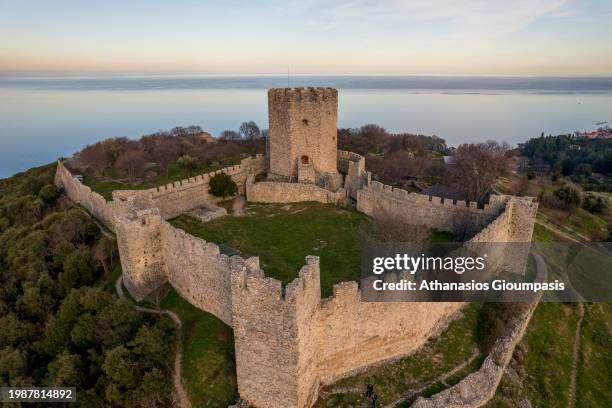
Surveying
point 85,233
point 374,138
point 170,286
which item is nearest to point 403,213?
point 170,286

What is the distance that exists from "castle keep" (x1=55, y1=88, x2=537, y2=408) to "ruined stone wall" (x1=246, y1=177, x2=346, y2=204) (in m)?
0.06

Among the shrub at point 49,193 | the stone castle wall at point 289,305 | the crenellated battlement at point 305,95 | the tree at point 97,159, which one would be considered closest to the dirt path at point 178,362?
the stone castle wall at point 289,305

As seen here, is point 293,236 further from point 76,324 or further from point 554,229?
point 554,229

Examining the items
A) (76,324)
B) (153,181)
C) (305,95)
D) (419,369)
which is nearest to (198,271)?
(76,324)

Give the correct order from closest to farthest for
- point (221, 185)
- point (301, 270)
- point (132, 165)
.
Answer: point (301, 270) < point (221, 185) < point (132, 165)

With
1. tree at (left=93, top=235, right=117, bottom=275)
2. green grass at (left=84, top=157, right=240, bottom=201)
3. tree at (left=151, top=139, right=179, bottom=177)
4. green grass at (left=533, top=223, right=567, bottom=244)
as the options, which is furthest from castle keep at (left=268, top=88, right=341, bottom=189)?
green grass at (left=533, top=223, right=567, bottom=244)

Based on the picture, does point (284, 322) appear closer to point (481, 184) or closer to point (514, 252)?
point (514, 252)

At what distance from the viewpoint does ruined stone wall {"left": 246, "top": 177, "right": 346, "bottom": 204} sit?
23.4 m

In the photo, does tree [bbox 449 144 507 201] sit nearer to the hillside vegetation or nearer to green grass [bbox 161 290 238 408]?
green grass [bbox 161 290 238 408]

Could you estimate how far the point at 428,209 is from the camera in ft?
63.1

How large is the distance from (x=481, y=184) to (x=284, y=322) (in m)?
16.9

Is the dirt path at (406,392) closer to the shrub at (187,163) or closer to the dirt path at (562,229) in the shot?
the dirt path at (562,229)

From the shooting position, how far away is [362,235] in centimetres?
1867

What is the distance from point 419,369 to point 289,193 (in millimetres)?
13544
